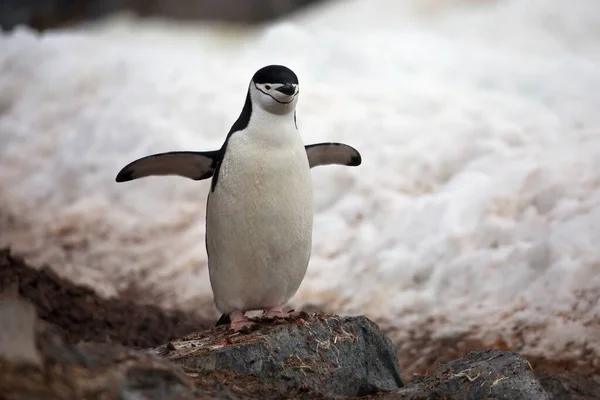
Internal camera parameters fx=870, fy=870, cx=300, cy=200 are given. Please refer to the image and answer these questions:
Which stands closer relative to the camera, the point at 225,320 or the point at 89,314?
the point at 225,320

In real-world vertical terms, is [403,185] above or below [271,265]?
above

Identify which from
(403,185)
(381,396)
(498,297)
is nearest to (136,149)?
(403,185)

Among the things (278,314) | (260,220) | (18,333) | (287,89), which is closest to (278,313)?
(278,314)

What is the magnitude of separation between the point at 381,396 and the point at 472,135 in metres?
4.66

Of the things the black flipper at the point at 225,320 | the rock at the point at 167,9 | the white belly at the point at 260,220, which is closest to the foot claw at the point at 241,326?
the white belly at the point at 260,220

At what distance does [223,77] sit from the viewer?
30.8ft

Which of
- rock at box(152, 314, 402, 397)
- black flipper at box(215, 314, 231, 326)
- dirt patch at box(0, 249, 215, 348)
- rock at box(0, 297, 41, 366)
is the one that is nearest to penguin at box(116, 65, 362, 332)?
black flipper at box(215, 314, 231, 326)

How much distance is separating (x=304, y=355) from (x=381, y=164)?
404 centimetres

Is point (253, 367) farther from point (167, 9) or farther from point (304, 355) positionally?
point (167, 9)

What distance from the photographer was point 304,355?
3957mm

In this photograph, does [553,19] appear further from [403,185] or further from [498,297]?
[498,297]

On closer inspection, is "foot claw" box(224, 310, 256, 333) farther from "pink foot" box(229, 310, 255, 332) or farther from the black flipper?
the black flipper

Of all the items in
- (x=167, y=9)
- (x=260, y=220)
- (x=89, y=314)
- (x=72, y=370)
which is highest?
(x=167, y=9)

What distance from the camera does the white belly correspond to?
4352 millimetres
